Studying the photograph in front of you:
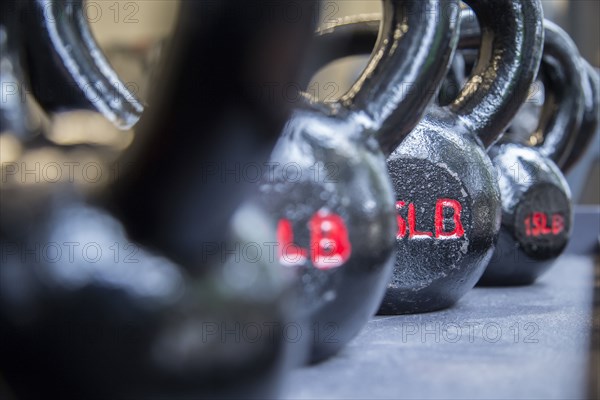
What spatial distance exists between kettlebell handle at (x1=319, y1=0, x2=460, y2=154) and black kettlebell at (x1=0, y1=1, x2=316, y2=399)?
220 millimetres

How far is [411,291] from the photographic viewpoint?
0.82 m

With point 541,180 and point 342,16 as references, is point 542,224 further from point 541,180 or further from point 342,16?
point 342,16

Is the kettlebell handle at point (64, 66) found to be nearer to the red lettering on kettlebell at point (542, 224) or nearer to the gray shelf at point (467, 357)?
the gray shelf at point (467, 357)

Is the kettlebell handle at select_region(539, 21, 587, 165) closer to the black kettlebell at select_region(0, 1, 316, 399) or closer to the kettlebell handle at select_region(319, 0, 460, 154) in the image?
the kettlebell handle at select_region(319, 0, 460, 154)

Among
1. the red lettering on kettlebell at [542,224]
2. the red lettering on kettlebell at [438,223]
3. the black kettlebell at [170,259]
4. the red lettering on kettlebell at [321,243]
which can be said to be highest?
the black kettlebell at [170,259]

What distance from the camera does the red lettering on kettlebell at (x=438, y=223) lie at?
0.82 m

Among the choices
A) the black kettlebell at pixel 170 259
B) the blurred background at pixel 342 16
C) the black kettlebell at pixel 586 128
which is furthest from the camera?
the blurred background at pixel 342 16

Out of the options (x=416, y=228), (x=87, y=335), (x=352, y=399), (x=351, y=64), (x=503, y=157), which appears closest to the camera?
(x=87, y=335)

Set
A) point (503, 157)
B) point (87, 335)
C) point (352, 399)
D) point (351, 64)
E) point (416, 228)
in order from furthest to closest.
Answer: point (351, 64)
point (503, 157)
point (416, 228)
point (352, 399)
point (87, 335)

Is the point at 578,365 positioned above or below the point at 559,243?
above

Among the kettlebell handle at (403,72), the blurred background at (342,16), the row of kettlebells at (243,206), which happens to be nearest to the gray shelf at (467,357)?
the row of kettlebells at (243,206)

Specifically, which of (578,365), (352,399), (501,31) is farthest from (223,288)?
(501,31)

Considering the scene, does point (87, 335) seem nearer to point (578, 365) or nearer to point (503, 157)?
point (578, 365)

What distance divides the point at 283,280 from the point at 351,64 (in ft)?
13.7
